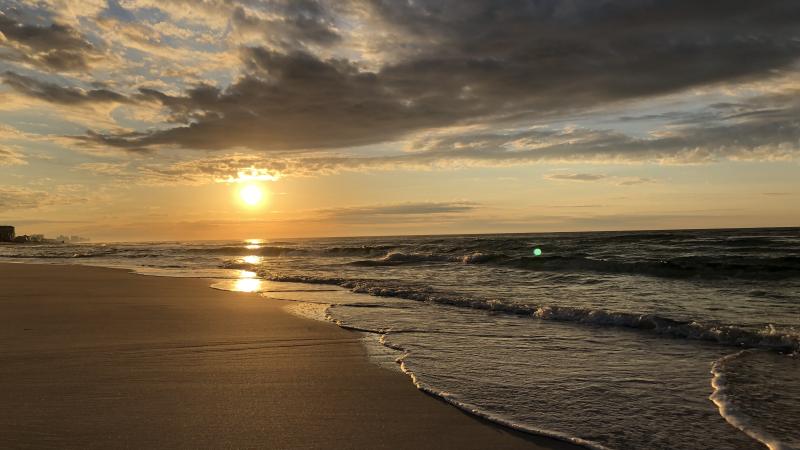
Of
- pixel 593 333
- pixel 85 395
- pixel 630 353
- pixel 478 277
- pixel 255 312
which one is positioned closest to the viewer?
pixel 85 395

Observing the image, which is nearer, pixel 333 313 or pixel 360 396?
pixel 360 396

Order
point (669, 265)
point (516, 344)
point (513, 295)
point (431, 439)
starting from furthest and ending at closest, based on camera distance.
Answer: point (669, 265), point (513, 295), point (516, 344), point (431, 439)

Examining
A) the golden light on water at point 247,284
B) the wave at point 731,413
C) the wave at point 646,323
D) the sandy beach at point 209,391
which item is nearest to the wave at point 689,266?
the wave at point 646,323

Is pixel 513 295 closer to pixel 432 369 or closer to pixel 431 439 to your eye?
pixel 432 369

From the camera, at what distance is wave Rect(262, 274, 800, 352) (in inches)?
257

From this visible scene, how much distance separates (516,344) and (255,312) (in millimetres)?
4691

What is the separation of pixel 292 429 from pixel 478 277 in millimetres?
13718

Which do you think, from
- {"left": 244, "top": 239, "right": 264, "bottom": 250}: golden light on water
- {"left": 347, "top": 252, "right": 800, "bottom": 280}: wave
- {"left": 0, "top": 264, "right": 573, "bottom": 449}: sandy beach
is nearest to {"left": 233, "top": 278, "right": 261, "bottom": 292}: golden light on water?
{"left": 0, "top": 264, "right": 573, "bottom": 449}: sandy beach

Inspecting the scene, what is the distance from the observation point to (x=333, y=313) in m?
9.15

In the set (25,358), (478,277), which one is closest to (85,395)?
(25,358)

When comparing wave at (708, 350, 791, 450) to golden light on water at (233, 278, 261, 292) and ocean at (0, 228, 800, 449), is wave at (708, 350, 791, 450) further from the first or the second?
golden light on water at (233, 278, 261, 292)

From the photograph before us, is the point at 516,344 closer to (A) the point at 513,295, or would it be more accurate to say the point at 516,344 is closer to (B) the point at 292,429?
(B) the point at 292,429

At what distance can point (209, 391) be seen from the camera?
4.26m

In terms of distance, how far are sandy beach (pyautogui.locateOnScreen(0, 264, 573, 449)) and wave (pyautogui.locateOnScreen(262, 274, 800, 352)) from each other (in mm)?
3406
